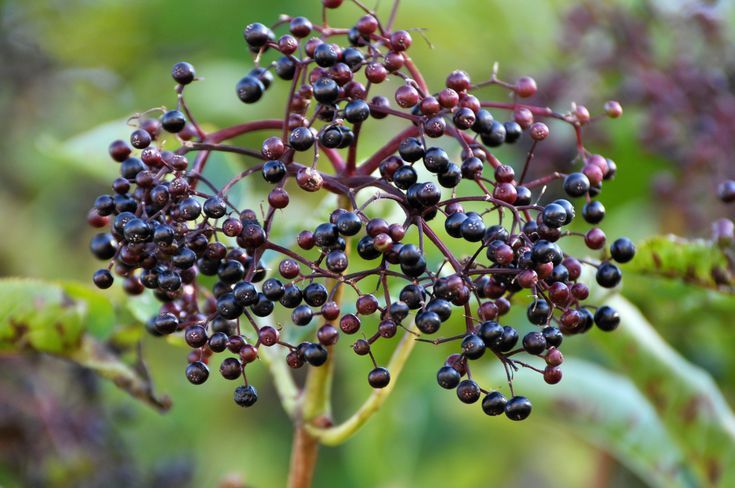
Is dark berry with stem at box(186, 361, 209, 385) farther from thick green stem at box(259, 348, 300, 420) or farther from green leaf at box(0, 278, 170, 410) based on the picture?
green leaf at box(0, 278, 170, 410)

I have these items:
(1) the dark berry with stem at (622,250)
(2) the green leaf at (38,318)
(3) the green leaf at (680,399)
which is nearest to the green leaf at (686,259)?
(3) the green leaf at (680,399)

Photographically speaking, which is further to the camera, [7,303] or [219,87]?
[219,87]

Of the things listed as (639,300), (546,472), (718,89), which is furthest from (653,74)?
(546,472)

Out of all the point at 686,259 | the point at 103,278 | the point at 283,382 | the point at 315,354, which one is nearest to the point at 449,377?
the point at 315,354

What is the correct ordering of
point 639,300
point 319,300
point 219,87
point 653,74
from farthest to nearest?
point 219,87
point 653,74
point 639,300
point 319,300

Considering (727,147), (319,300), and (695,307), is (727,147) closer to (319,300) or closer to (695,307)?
(695,307)

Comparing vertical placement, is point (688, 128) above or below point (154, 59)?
above

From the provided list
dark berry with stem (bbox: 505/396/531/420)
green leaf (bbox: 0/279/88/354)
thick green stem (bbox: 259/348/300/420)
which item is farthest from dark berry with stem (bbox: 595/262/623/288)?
green leaf (bbox: 0/279/88/354)
